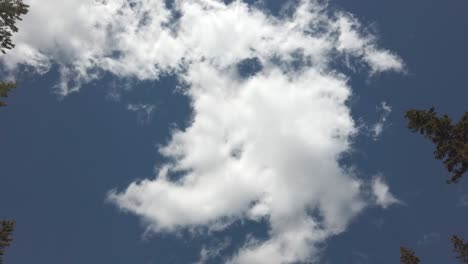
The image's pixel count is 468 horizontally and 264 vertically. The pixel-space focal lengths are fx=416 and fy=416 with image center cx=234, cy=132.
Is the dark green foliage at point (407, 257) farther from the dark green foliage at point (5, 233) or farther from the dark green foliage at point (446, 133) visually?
the dark green foliage at point (5, 233)

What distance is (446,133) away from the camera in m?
23.0

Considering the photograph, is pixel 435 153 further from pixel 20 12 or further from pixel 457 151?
pixel 20 12

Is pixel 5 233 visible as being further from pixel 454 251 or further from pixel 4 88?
pixel 454 251

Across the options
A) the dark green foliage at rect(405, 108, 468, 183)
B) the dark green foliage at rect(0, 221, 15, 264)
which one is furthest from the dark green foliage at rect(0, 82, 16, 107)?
the dark green foliage at rect(405, 108, 468, 183)

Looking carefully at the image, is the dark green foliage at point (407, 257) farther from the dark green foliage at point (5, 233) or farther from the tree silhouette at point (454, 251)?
the dark green foliage at point (5, 233)

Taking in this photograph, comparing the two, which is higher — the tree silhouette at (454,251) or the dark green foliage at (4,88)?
the dark green foliage at (4,88)

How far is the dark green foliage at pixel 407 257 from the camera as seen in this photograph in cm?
2823

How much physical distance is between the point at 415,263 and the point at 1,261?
2622 cm

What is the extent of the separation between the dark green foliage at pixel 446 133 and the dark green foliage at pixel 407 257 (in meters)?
7.14

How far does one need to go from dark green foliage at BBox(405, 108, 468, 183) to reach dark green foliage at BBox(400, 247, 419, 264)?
7.14 m

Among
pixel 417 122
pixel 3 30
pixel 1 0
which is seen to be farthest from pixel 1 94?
pixel 417 122

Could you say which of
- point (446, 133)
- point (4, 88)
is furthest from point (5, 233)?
point (446, 133)

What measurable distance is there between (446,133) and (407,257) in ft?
33.4

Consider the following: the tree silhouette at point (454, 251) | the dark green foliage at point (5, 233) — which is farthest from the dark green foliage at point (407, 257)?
the dark green foliage at point (5, 233)
